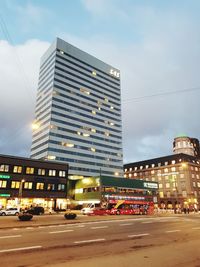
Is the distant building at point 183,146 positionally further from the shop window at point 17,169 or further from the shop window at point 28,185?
the shop window at point 17,169

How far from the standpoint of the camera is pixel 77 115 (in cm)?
11825

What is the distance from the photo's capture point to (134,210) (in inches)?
2055

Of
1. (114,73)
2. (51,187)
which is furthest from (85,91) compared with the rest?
(51,187)

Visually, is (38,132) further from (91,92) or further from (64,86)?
(91,92)

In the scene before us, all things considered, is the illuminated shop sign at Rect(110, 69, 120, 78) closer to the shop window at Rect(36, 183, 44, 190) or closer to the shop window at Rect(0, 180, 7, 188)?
the shop window at Rect(36, 183, 44, 190)

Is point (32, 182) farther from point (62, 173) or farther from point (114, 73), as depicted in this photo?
point (114, 73)

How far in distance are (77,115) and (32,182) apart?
57.8m

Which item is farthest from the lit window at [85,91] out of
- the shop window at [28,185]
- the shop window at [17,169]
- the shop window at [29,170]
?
A: the shop window at [28,185]

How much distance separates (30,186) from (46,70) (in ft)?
249

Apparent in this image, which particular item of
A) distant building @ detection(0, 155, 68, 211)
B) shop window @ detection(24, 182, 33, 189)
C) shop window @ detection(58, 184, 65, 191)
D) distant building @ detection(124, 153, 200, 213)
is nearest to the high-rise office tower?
distant building @ detection(124, 153, 200, 213)

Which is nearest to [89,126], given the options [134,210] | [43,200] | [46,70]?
[46,70]

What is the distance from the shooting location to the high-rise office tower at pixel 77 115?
107438mm

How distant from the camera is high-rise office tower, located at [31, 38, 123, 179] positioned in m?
Result: 107

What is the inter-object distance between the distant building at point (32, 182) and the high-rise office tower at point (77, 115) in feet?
101
